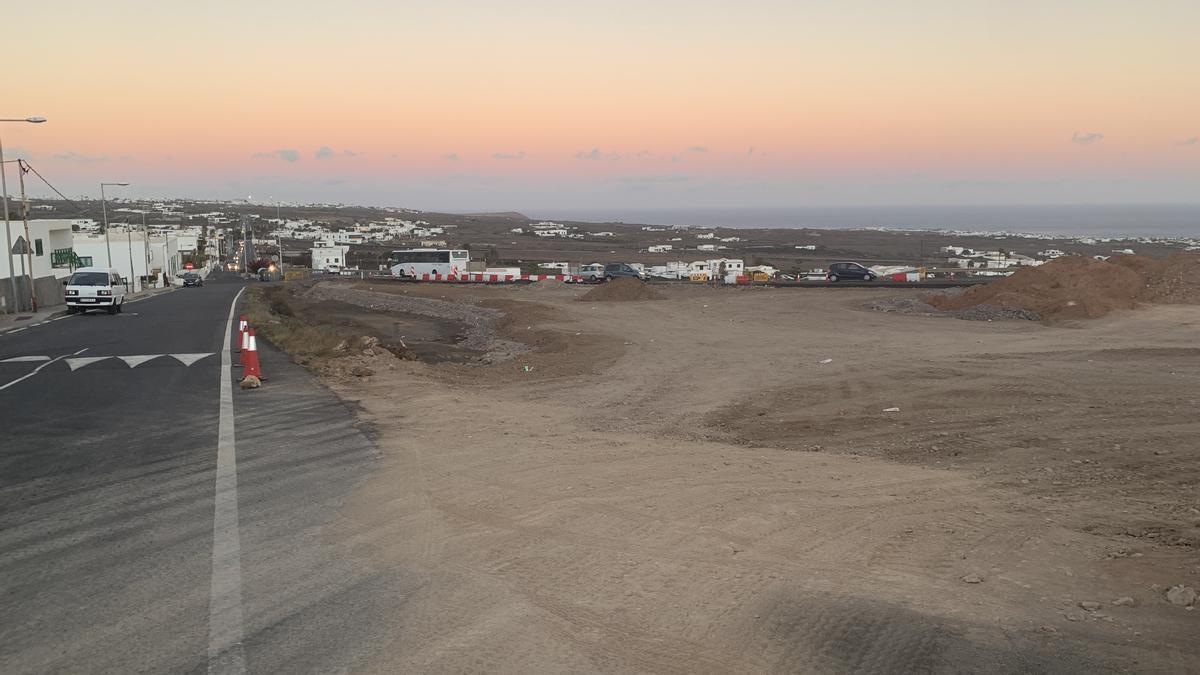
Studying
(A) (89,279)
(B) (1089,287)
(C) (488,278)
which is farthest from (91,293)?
(B) (1089,287)

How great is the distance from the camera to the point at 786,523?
26.6 feet

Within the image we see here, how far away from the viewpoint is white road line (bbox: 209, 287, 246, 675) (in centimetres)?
518

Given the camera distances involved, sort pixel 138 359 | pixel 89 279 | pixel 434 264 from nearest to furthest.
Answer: pixel 138 359 < pixel 89 279 < pixel 434 264

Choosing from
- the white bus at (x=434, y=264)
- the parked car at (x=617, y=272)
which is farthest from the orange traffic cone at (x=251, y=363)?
the white bus at (x=434, y=264)

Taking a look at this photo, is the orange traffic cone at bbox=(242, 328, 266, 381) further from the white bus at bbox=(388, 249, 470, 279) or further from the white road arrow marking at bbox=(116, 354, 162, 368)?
the white bus at bbox=(388, 249, 470, 279)

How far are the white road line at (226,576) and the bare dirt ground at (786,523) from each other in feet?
2.74

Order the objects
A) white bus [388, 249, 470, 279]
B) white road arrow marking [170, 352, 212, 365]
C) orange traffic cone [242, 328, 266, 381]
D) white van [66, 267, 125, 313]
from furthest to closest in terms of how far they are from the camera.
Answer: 1. white bus [388, 249, 470, 279]
2. white van [66, 267, 125, 313]
3. white road arrow marking [170, 352, 212, 365]
4. orange traffic cone [242, 328, 266, 381]

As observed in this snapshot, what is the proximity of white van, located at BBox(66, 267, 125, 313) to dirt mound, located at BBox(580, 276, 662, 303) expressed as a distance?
23.9 meters

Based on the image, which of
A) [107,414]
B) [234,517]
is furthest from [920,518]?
[107,414]

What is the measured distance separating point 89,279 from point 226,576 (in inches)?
1518

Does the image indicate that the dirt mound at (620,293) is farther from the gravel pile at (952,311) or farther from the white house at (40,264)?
the white house at (40,264)

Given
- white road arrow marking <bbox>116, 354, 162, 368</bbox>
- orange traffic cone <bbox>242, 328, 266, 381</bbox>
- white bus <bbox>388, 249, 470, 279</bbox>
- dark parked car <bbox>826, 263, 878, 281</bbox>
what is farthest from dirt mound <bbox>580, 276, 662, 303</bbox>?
A: white bus <bbox>388, 249, 470, 279</bbox>

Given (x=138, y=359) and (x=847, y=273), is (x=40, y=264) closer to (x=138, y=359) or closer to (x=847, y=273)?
(x=138, y=359)

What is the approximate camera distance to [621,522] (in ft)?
26.6
